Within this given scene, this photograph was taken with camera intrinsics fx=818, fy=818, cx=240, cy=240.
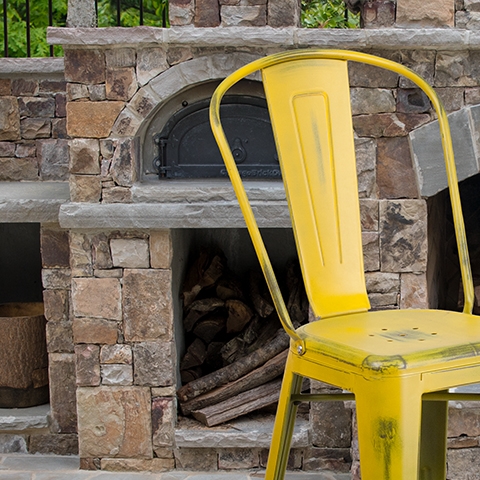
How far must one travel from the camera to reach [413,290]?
10.9ft

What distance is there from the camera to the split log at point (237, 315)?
12.9ft

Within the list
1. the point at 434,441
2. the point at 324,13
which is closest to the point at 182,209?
the point at 434,441

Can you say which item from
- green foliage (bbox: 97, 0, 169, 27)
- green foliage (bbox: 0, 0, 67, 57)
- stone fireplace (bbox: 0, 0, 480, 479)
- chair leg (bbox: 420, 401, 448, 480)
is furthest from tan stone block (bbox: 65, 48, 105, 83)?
green foliage (bbox: 0, 0, 67, 57)

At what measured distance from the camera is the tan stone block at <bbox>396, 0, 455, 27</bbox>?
3.18m

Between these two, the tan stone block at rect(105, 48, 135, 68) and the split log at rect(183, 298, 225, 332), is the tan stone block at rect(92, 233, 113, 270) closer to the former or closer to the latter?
the split log at rect(183, 298, 225, 332)

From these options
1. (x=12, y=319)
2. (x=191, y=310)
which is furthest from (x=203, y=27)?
(x=12, y=319)

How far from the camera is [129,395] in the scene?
3490mm

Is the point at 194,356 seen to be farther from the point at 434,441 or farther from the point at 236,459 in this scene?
the point at 434,441

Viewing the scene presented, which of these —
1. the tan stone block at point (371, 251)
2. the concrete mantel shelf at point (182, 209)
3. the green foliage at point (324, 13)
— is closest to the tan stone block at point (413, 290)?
the tan stone block at point (371, 251)

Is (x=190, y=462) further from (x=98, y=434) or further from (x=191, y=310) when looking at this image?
(x=191, y=310)

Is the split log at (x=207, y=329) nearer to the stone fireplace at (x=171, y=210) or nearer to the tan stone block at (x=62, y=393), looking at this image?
the stone fireplace at (x=171, y=210)

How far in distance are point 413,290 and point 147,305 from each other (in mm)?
1104

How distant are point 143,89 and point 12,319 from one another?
1275 mm

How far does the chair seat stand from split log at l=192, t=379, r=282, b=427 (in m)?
1.63
